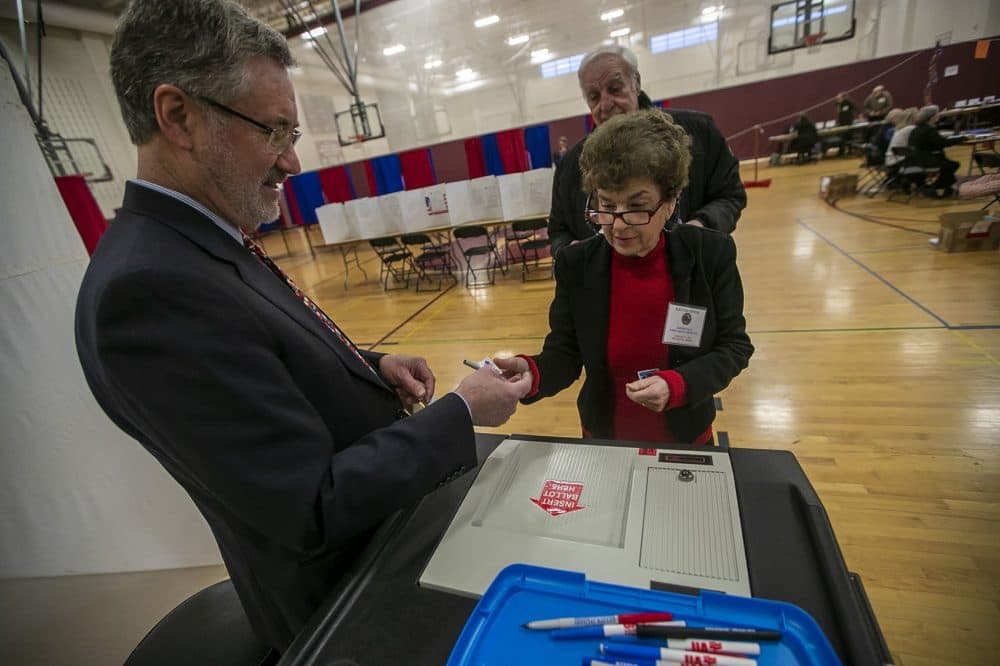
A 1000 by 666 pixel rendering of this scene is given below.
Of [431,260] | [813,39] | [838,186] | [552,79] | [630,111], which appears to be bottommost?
[431,260]

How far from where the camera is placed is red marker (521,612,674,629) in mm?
541

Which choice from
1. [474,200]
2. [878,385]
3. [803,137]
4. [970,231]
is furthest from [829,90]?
[878,385]

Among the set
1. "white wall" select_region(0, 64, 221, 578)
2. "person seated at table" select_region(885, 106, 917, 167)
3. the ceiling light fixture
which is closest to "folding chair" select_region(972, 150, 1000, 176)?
"person seated at table" select_region(885, 106, 917, 167)

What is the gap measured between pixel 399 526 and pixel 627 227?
3.00 ft

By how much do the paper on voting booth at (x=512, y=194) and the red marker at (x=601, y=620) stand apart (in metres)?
6.11

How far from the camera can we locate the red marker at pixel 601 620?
54cm

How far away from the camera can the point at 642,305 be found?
129 cm

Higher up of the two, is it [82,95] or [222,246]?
[82,95]

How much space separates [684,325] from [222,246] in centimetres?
112

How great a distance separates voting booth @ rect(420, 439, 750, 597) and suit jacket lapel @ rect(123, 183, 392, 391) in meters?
0.40

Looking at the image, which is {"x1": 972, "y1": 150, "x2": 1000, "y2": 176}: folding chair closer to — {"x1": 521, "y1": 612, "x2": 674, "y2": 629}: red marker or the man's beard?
{"x1": 521, "y1": 612, "x2": 674, "y2": 629}: red marker

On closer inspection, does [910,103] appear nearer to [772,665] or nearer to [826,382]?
[826,382]

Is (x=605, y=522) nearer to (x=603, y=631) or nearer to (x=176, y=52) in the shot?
(x=603, y=631)

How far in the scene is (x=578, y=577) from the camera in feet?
1.97
